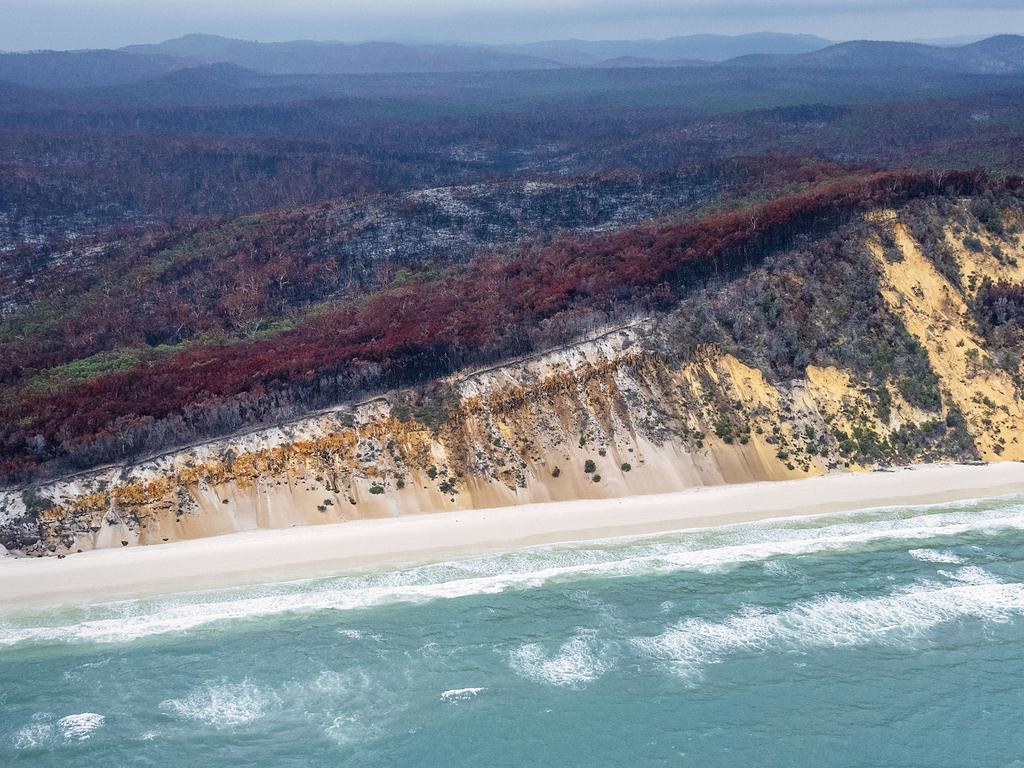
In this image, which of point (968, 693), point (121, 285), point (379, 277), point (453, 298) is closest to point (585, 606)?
point (968, 693)

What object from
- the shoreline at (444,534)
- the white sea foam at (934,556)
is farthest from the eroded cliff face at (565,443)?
the white sea foam at (934,556)

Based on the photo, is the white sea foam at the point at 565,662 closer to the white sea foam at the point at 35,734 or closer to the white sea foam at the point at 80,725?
the white sea foam at the point at 80,725

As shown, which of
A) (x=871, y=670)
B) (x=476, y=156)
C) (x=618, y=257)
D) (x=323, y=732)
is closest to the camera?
(x=323, y=732)

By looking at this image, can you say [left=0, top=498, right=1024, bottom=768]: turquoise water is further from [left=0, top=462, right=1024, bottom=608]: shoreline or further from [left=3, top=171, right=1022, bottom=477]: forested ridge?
[left=3, top=171, right=1022, bottom=477]: forested ridge

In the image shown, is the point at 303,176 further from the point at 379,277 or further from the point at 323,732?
the point at 323,732

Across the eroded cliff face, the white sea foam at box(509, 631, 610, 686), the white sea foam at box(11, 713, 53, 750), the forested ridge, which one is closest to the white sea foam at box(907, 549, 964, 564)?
the eroded cliff face

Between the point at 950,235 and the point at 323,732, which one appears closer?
the point at 323,732

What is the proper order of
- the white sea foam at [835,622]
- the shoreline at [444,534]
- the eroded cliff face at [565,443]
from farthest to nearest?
the eroded cliff face at [565,443] → the shoreline at [444,534] → the white sea foam at [835,622]
